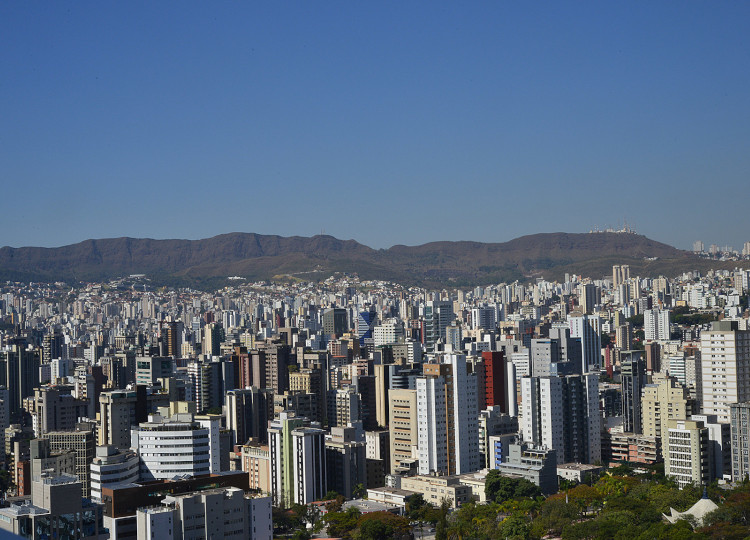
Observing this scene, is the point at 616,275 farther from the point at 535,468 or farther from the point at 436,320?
the point at 535,468

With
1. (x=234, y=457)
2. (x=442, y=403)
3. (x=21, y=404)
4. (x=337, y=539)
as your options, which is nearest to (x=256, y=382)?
(x=21, y=404)

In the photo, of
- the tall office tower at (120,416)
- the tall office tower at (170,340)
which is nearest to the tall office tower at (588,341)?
the tall office tower at (170,340)

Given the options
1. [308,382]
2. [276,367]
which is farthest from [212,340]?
[308,382]

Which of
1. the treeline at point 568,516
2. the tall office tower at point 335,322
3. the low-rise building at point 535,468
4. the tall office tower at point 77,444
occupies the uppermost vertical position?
the tall office tower at point 335,322

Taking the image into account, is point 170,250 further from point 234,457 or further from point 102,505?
point 102,505

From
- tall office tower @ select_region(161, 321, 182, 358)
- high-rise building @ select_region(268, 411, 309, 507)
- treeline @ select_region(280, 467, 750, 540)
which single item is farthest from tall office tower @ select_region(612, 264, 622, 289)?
treeline @ select_region(280, 467, 750, 540)

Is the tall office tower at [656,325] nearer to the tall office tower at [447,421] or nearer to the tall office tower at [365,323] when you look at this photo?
the tall office tower at [365,323]
